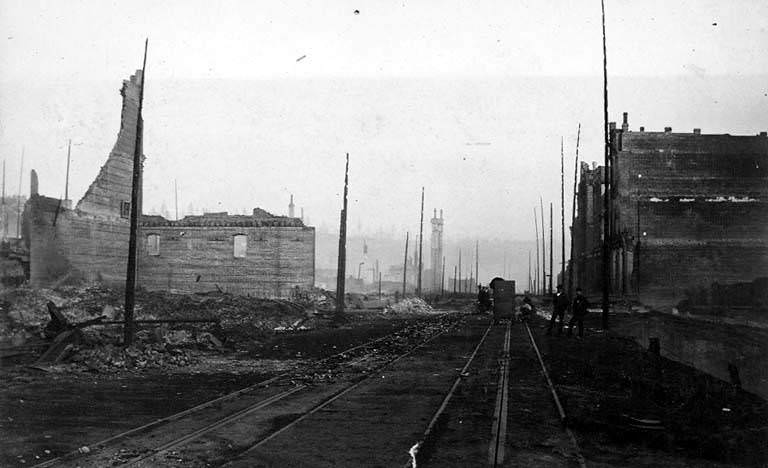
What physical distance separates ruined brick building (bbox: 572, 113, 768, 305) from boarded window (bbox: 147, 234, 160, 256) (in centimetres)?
2983

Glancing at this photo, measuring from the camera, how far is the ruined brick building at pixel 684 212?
133 feet

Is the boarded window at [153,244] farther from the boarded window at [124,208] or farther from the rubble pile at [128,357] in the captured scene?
the rubble pile at [128,357]

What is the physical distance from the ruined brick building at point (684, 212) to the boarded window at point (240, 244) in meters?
24.1

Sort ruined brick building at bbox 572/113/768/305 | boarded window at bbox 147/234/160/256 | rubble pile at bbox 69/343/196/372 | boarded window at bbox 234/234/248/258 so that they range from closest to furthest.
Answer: rubble pile at bbox 69/343/196/372, ruined brick building at bbox 572/113/768/305, boarded window at bbox 234/234/248/258, boarded window at bbox 147/234/160/256

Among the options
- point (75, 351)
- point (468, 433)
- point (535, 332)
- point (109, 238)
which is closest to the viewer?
point (468, 433)

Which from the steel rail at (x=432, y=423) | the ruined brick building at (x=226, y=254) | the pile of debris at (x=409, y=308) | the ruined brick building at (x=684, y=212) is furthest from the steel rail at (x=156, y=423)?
the ruined brick building at (x=684, y=212)

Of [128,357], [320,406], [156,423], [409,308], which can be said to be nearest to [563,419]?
[320,406]

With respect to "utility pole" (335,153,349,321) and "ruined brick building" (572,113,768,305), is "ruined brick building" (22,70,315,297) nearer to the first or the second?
"utility pole" (335,153,349,321)

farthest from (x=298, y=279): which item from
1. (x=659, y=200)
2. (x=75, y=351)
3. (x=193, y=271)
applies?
(x=75, y=351)

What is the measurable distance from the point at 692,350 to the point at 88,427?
1858cm

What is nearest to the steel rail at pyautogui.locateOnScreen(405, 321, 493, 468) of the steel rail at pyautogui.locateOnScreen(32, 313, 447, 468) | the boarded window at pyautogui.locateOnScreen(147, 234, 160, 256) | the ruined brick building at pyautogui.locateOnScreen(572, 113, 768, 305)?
the steel rail at pyautogui.locateOnScreen(32, 313, 447, 468)

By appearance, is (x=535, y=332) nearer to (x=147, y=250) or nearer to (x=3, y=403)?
(x=3, y=403)

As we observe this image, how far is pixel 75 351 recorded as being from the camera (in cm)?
1387

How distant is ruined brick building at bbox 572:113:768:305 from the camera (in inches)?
1597
